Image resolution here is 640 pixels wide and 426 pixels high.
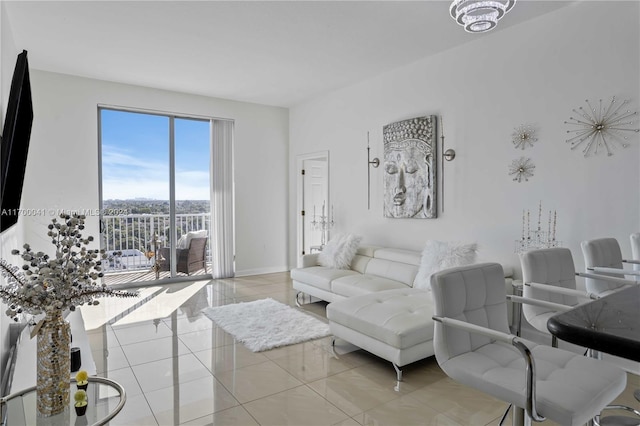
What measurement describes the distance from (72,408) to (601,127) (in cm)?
398

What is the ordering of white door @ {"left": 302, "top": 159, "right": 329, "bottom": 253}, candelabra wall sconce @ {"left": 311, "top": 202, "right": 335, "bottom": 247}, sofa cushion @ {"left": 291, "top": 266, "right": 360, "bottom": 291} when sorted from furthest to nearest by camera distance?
white door @ {"left": 302, "top": 159, "right": 329, "bottom": 253} < candelabra wall sconce @ {"left": 311, "top": 202, "right": 335, "bottom": 247} < sofa cushion @ {"left": 291, "top": 266, "right": 360, "bottom": 291}

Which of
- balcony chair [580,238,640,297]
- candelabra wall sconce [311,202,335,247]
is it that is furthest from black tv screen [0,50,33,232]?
candelabra wall sconce [311,202,335,247]

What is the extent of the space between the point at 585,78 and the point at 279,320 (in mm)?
3683

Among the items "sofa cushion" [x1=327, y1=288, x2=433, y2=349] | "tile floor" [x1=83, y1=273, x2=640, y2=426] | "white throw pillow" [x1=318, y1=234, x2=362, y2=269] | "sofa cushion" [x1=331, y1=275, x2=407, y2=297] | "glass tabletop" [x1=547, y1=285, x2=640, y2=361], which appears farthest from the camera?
"white throw pillow" [x1=318, y1=234, x2=362, y2=269]

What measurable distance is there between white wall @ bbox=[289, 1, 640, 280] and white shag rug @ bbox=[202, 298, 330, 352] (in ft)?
5.32

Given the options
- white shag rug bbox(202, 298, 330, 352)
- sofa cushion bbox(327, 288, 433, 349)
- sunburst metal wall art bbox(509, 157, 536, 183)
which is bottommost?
white shag rug bbox(202, 298, 330, 352)

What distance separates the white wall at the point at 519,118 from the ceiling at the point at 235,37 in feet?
0.78

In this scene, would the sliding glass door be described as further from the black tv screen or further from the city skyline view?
the black tv screen

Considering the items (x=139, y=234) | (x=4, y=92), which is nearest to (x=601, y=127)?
(x=4, y=92)

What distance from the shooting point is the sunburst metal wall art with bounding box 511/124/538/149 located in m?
3.62

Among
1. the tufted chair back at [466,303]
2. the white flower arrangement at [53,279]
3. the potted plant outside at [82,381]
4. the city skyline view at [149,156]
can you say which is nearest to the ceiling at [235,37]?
the city skyline view at [149,156]

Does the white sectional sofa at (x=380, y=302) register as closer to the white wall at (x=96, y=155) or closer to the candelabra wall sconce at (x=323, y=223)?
the candelabra wall sconce at (x=323, y=223)

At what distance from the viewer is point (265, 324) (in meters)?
4.16

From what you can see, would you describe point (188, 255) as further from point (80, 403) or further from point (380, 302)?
point (80, 403)
